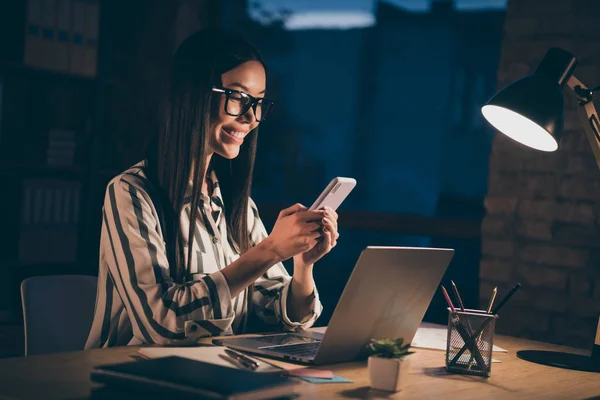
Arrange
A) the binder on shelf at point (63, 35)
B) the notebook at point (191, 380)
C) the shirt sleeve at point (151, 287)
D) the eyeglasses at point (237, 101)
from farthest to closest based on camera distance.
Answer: the binder on shelf at point (63, 35) < the eyeglasses at point (237, 101) < the shirt sleeve at point (151, 287) < the notebook at point (191, 380)

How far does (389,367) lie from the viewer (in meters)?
1.37

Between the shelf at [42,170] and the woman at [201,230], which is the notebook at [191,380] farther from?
the shelf at [42,170]

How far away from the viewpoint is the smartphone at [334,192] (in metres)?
1.69

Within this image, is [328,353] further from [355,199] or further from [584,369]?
[355,199]

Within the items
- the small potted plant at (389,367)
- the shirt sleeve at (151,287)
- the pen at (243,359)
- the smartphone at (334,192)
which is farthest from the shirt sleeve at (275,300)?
the small potted plant at (389,367)

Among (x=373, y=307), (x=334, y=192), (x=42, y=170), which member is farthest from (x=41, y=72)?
(x=373, y=307)

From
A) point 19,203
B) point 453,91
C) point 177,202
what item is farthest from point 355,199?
point 177,202

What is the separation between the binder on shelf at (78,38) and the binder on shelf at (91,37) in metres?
0.02

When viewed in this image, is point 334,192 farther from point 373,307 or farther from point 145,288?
point 145,288

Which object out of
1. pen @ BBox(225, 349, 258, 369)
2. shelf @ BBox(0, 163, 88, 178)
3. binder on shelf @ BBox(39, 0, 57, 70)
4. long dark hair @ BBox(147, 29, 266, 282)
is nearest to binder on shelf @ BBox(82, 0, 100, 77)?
binder on shelf @ BBox(39, 0, 57, 70)

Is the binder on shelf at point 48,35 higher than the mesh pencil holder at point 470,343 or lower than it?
higher

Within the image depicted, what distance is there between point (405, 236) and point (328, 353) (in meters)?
2.22

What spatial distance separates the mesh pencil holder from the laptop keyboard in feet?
0.90

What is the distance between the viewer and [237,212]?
220 centimetres
